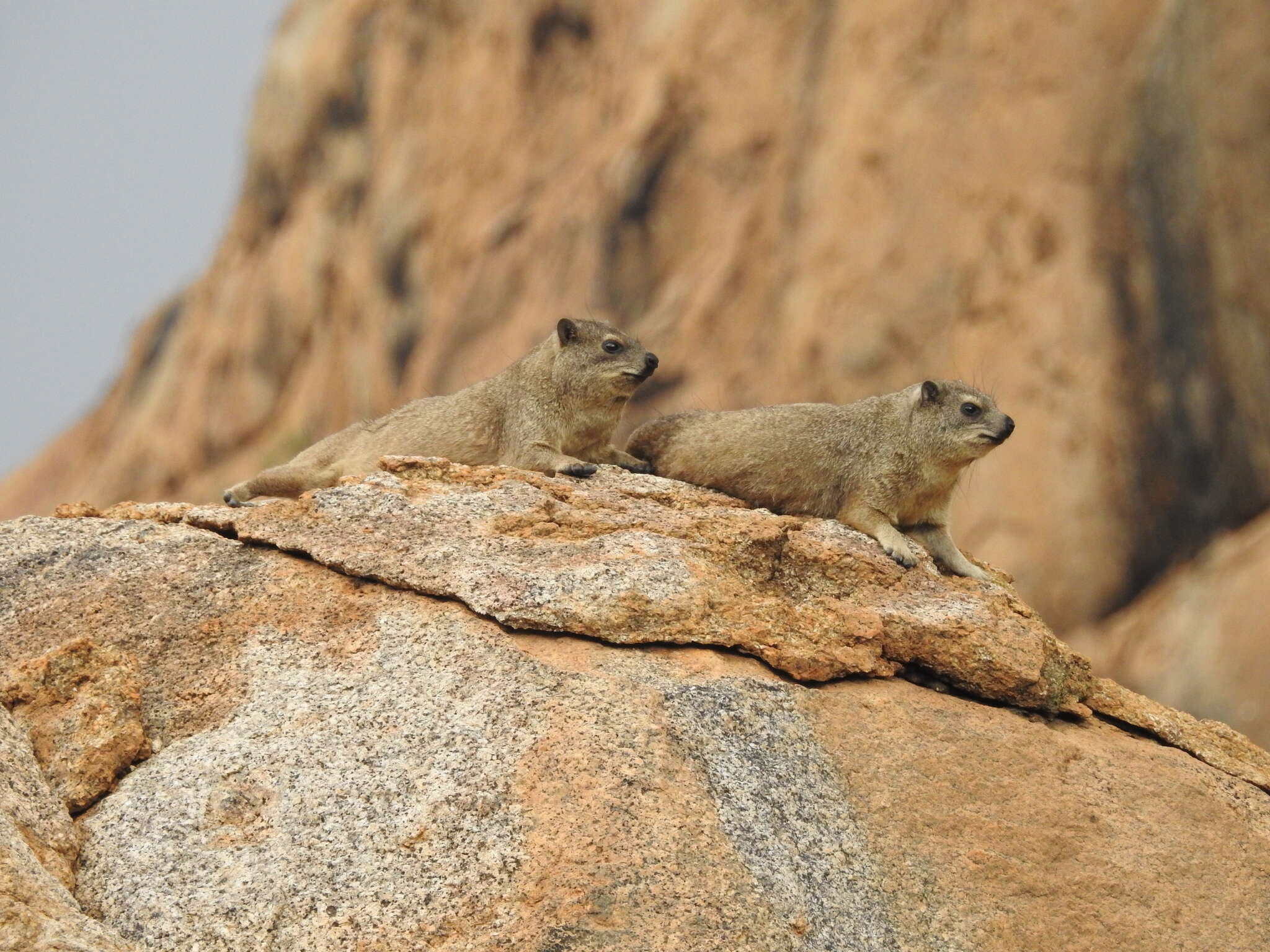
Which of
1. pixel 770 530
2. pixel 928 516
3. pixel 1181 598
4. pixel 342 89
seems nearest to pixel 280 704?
pixel 770 530

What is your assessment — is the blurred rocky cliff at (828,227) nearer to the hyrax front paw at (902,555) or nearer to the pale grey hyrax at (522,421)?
the pale grey hyrax at (522,421)

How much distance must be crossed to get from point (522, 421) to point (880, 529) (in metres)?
2.12

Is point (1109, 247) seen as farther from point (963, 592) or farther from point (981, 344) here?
point (963, 592)

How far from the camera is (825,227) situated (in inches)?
727

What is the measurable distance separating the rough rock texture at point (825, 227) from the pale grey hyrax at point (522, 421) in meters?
7.85

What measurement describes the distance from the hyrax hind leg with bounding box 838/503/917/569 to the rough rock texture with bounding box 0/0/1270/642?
26.0ft

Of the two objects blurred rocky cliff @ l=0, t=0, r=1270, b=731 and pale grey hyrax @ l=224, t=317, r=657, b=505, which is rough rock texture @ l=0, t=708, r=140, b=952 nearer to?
pale grey hyrax @ l=224, t=317, r=657, b=505

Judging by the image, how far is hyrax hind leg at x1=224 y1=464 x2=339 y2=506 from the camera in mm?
8727

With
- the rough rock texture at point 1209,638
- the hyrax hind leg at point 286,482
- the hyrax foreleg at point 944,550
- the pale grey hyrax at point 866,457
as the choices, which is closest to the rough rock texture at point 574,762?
the hyrax foreleg at point 944,550

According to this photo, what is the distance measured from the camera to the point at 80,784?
5.72 metres

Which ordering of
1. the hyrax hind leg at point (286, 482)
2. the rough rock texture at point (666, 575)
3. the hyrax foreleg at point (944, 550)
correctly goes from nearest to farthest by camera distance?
the rough rock texture at point (666, 575), the hyrax foreleg at point (944, 550), the hyrax hind leg at point (286, 482)

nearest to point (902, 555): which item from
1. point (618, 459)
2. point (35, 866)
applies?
point (618, 459)

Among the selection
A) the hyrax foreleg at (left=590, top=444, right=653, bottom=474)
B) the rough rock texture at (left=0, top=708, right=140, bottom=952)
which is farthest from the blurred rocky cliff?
the rough rock texture at (left=0, top=708, right=140, bottom=952)

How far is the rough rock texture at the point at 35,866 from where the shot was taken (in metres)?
4.63
